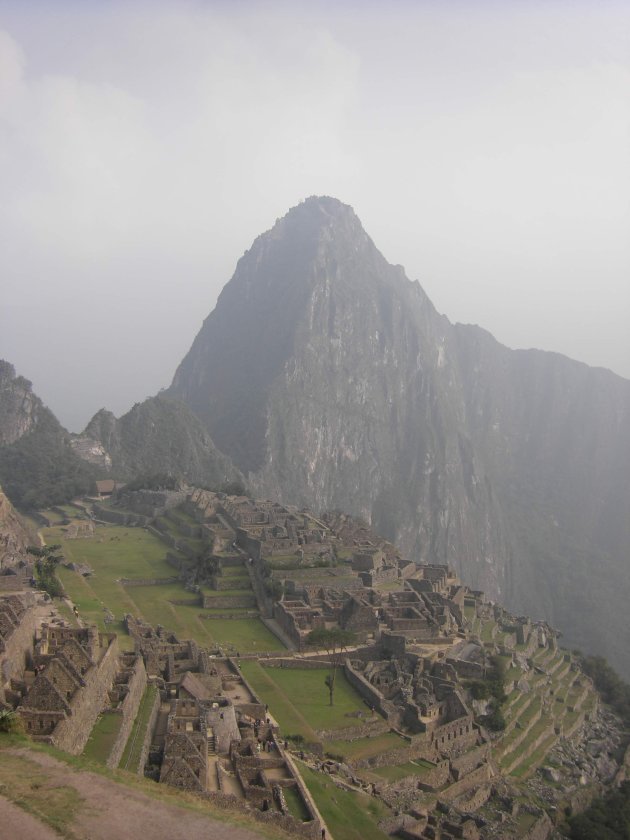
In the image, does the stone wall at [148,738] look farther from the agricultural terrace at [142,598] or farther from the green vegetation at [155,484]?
the green vegetation at [155,484]

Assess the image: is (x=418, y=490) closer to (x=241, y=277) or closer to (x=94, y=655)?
(x=241, y=277)

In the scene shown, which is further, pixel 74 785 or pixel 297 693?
pixel 297 693

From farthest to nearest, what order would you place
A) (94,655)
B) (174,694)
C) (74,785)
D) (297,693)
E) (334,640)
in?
(334,640)
(297,693)
(174,694)
(94,655)
(74,785)

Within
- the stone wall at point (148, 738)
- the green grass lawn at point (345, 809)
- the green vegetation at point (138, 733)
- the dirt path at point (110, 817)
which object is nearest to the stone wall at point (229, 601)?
the green vegetation at point (138, 733)

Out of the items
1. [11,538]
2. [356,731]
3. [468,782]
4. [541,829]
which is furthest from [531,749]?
[11,538]

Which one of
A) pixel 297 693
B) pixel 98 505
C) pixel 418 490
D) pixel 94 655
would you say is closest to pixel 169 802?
pixel 94 655

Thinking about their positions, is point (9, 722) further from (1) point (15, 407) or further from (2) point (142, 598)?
(1) point (15, 407)
